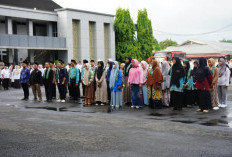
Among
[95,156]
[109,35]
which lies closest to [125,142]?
[95,156]

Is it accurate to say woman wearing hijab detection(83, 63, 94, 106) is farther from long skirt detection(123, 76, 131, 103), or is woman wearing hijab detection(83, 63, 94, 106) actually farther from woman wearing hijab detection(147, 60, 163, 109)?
woman wearing hijab detection(147, 60, 163, 109)

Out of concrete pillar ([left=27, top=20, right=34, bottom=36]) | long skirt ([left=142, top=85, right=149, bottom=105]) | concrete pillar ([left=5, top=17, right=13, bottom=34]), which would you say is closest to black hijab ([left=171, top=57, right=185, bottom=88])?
long skirt ([left=142, top=85, right=149, bottom=105])

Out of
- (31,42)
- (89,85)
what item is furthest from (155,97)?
(31,42)

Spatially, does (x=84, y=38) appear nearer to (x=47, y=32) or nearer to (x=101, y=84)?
(x=47, y=32)

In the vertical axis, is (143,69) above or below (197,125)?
above

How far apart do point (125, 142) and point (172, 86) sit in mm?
5733

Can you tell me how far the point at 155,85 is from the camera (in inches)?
501

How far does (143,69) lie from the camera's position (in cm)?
1384

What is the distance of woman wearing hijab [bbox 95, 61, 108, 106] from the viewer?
14281 mm

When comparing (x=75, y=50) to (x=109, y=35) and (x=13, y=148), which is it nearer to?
(x=109, y=35)

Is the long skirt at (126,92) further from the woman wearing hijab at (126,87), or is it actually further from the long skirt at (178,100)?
the long skirt at (178,100)

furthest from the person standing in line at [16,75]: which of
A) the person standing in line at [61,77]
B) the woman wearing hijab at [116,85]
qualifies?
the woman wearing hijab at [116,85]

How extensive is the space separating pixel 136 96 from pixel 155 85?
0.96 metres

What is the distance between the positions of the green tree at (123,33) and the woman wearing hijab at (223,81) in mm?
37032
